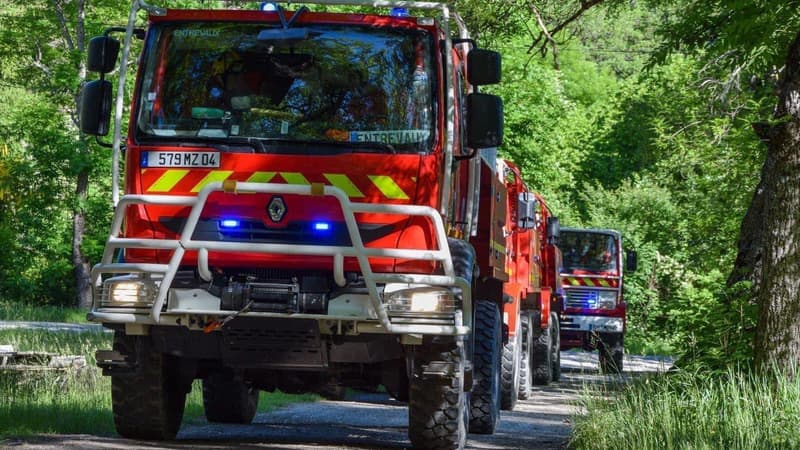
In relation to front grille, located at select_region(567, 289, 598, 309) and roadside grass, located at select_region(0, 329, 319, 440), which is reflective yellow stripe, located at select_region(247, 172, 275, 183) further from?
front grille, located at select_region(567, 289, 598, 309)

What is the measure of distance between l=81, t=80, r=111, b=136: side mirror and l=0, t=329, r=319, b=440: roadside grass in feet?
7.18

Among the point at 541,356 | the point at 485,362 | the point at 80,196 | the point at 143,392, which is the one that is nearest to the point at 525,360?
the point at 541,356

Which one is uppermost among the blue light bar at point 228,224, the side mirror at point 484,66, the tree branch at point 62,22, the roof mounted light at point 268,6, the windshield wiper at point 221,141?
the tree branch at point 62,22

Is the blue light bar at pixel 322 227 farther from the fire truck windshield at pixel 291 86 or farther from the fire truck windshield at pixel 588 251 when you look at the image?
the fire truck windshield at pixel 588 251

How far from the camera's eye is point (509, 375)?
16.7m

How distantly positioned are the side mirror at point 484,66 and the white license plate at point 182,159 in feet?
5.88

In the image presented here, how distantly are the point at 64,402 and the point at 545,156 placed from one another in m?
29.6

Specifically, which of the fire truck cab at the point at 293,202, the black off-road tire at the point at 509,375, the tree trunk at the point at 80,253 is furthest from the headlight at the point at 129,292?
the tree trunk at the point at 80,253

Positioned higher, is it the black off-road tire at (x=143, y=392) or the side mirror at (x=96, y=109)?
the side mirror at (x=96, y=109)

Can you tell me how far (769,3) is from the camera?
10.1m

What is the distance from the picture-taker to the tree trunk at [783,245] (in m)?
10.7

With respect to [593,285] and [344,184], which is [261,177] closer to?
[344,184]

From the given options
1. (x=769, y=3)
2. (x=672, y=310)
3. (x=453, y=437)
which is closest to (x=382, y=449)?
(x=453, y=437)

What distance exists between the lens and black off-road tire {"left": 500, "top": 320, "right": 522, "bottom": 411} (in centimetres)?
1662
